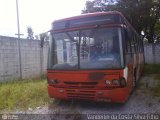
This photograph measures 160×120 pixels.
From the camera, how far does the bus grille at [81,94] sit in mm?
5738

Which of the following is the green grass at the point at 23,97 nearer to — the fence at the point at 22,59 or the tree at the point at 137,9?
the fence at the point at 22,59

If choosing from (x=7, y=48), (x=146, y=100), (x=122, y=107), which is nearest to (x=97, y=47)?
(x=122, y=107)

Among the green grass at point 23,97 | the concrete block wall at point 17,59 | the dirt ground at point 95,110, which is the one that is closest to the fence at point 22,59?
the concrete block wall at point 17,59

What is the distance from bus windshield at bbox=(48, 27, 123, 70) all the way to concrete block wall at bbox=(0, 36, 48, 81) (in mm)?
4656

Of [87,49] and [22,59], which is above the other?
[87,49]

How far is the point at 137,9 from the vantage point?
65.7ft

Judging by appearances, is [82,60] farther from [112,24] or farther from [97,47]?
[112,24]

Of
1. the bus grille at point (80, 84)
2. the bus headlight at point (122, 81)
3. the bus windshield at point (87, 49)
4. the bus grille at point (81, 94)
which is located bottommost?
the bus grille at point (81, 94)

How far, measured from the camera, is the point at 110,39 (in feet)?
18.7

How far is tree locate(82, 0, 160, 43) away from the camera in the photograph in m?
19.9

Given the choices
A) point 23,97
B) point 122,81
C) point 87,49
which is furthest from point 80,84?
point 23,97

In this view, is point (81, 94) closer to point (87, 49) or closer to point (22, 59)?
point (87, 49)

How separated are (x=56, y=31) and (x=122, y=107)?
106 inches

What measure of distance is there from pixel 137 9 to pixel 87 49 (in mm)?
15484
